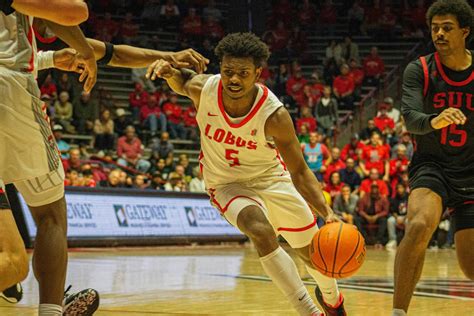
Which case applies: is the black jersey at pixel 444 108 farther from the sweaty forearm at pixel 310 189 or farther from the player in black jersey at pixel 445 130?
the sweaty forearm at pixel 310 189

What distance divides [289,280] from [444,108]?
1.49 meters

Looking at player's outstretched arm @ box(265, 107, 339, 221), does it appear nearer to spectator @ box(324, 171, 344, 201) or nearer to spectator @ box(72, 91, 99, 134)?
spectator @ box(324, 171, 344, 201)

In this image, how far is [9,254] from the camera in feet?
12.4

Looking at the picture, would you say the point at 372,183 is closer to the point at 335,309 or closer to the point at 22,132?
the point at 335,309

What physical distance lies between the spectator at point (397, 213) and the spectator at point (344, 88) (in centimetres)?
516

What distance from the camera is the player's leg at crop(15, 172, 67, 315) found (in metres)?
4.27

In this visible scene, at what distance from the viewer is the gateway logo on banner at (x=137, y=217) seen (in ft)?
46.5

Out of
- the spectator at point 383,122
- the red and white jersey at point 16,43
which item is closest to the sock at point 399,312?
the red and white jersey at point 16,43

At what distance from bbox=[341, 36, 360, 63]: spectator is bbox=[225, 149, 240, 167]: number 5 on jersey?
17.7m

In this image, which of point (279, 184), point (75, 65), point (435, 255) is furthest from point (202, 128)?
point (435, 255)

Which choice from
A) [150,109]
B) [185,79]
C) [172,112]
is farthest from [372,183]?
[185,79]

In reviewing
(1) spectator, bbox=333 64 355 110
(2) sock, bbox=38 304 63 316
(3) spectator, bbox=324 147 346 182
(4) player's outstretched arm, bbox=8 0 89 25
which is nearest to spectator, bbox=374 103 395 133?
(3) spectator, bbox=324 147 346 182

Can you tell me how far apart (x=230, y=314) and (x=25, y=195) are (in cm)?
247

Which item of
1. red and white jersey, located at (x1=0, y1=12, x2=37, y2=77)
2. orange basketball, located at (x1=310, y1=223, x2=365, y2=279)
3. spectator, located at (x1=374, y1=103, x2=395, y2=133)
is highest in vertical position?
red and white jersey, located at (x1=0, y1=12, x2=37, y2=77)
